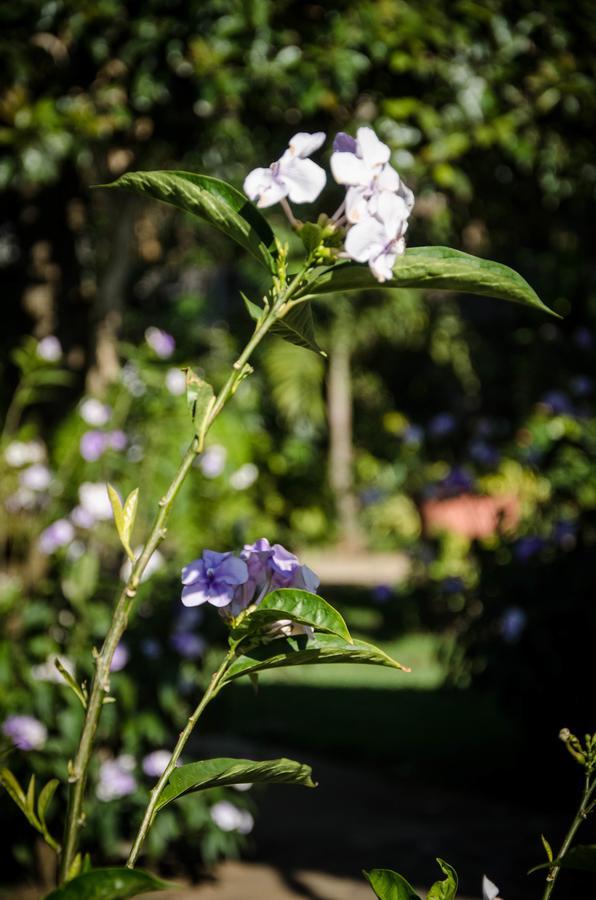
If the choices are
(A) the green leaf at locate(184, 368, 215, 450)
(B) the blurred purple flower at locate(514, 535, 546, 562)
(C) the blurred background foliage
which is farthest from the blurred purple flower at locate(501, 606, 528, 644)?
(A) the green leaf at locate(184, 368, 215, 450)

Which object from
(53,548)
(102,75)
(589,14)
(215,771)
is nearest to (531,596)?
(53,548)

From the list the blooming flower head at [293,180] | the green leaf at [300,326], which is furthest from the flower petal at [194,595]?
the blooming flower head at [293,180]

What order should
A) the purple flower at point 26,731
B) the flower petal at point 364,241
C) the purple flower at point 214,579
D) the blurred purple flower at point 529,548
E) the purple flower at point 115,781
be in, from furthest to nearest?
the blurred purple flower at point 529,548, the purple flower at point 115,781, the purple flower at point 26,731, the purple flower at point 214,579, the flower petal at point 364,241

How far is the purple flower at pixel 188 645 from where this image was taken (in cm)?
303

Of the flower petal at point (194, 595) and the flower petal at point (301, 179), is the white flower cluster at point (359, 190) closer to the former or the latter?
the flower petal at point (301, 179)

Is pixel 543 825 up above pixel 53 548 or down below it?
below

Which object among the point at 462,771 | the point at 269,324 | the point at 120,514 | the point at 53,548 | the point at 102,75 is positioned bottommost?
the point at 462,771

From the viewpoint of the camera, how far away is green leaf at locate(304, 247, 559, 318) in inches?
33.4

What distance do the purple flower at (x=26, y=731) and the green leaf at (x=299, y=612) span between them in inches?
79.1

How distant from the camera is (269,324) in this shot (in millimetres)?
912

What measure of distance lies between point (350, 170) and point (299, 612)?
1.17ft

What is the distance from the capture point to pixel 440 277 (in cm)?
87

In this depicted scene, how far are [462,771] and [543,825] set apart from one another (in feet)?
2.59

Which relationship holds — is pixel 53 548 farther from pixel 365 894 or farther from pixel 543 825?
pixel 543 825
